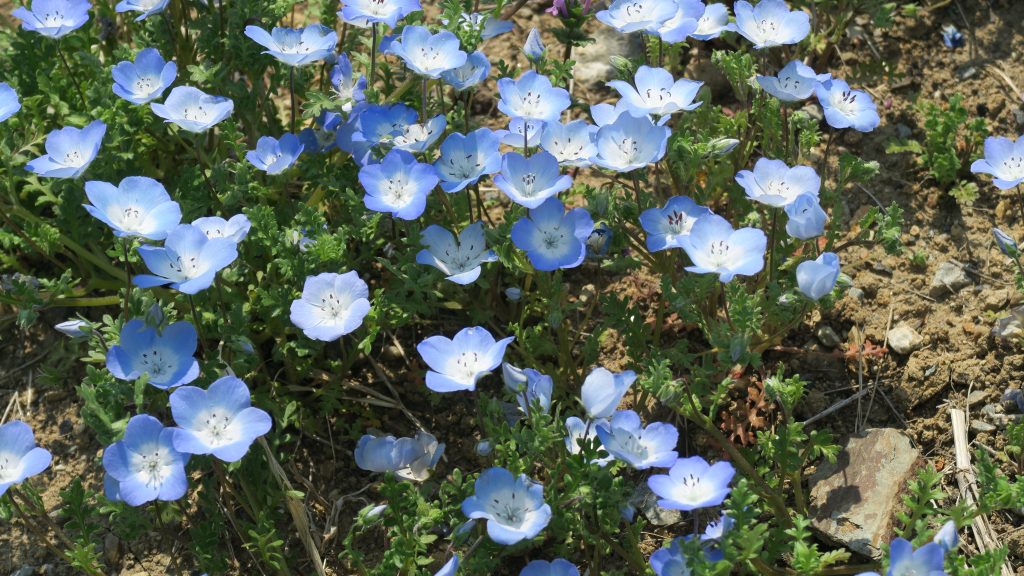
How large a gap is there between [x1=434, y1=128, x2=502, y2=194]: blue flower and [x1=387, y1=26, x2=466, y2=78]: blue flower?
24 cm

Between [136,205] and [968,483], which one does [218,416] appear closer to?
[136,205]

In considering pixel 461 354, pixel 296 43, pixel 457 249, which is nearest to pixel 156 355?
pixel 461 354

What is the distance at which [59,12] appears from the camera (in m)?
3.95

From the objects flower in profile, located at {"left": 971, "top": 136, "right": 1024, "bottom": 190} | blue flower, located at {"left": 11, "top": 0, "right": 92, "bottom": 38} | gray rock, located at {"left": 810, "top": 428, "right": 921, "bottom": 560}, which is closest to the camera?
gray rock, located at {"left": 810, "top": 428, "right": 921, "bottom": 560}

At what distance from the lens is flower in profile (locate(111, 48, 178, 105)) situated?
3.72 m

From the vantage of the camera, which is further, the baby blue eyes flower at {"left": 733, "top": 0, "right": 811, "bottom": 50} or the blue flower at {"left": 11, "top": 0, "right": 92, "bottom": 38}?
the blue flower at {"left": 11, "top": 0, "right": 92, "bottom": 38}

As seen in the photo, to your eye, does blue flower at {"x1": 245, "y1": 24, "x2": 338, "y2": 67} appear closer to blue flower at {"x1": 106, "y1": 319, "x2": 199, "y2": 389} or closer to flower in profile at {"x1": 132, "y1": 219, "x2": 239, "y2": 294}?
flower in profile at {"x1": 132, "y1": 219, "x2": 239, "y2": 294}

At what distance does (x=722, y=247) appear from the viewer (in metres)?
3.28

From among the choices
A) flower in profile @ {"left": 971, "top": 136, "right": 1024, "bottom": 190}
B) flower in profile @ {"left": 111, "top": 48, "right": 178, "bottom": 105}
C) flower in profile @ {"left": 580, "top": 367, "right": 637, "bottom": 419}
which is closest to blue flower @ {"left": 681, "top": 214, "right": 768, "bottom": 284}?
flower in profile @ {"left": 580, "top": 367, "right": 637, "bottom": 419}

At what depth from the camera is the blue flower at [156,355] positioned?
303 centimetres

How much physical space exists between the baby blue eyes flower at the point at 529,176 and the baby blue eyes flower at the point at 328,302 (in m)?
0.55

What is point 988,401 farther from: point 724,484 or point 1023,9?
point 1023,9

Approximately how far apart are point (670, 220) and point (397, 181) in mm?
881

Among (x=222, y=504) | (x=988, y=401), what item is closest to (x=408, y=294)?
(x=222, y=504)
